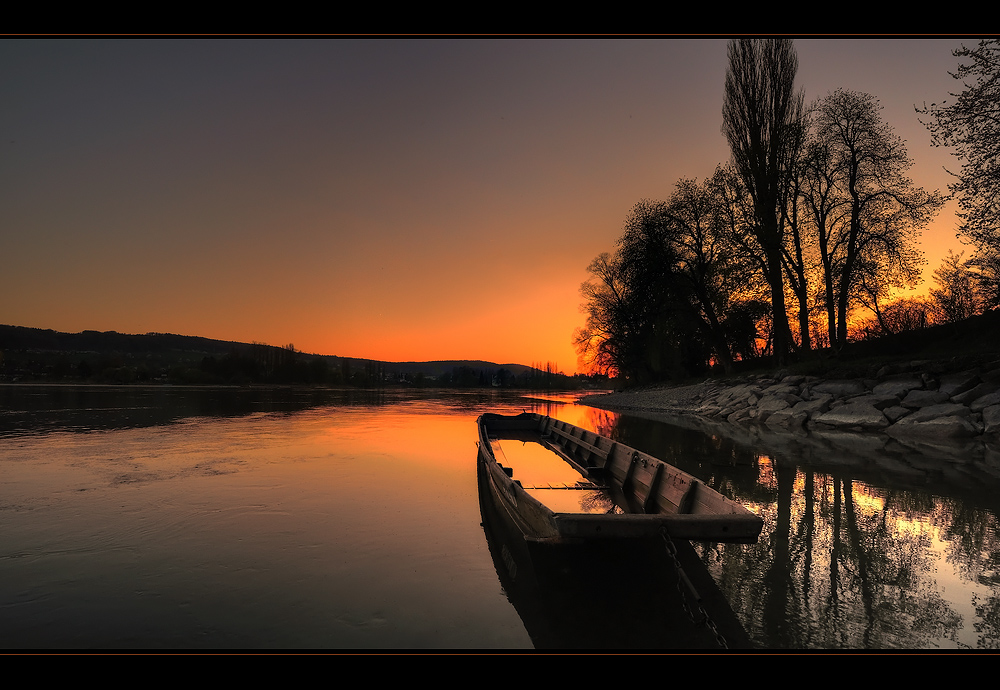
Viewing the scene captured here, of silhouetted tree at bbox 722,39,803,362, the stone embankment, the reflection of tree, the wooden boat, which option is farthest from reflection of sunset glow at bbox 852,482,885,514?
silhouetted tree at bbox 722,39,803,362

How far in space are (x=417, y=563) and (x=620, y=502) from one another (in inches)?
122

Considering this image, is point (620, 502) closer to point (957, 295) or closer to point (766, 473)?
point (766, 473)

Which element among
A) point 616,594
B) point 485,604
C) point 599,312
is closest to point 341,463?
point 485,604

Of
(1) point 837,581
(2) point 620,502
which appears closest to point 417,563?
(2) point 620,502

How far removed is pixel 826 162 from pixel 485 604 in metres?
24.9

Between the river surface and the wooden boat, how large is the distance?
412 millimetres

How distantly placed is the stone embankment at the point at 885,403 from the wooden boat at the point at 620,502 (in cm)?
1001

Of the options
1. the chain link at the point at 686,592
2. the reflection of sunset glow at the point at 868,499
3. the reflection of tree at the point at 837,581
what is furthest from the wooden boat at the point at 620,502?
the reflection of sunset glow at the point at 868,499

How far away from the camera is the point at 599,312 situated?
46.8 m

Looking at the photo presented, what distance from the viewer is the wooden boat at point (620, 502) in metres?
3.77

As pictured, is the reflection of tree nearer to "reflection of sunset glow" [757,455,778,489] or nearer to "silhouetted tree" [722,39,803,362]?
"reflection of sunset glow" [757,455,778,489]

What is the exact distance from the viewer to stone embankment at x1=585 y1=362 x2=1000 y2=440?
13.4m
